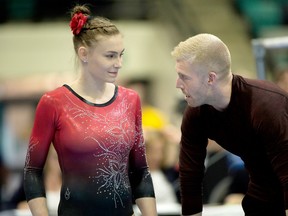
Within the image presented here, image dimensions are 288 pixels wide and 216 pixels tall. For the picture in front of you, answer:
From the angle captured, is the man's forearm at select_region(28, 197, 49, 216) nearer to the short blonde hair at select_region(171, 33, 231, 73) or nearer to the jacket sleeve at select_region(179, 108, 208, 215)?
the jacket sleeve at select_region(179, 108, 208, 215)

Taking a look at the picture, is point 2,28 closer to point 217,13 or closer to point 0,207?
point 217,13

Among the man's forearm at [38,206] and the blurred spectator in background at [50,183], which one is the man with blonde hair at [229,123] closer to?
the man's forearm at [38,206]

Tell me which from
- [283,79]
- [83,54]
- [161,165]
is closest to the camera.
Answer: [83,54]

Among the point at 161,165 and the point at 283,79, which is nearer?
the point at 283,79

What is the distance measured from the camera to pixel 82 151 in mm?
3930

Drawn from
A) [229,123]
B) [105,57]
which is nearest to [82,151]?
[105,57]

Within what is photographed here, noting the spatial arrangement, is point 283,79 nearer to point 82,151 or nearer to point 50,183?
point 50,183

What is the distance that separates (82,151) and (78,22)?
606 millimetres

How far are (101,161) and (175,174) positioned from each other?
2761 millimetres

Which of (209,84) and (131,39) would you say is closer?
(209,84)

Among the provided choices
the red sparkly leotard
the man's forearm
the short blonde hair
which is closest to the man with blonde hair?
the short blonde hair

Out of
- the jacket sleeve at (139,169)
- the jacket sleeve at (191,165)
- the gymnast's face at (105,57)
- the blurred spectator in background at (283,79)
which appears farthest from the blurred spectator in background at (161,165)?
the gymnast's face at (105,57)

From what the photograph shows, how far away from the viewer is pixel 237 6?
1187 centimetres

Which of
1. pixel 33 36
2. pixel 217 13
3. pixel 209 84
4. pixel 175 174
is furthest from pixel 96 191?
pixel 217 13
